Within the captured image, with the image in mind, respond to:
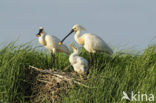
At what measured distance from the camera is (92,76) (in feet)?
33.2

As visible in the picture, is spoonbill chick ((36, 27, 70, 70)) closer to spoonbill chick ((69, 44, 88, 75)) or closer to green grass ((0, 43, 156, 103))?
green grass ((0, 43, 156, 103))

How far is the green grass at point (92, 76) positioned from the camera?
10.0 metres

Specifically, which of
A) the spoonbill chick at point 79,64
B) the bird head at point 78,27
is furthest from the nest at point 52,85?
the bird head at point 78,27

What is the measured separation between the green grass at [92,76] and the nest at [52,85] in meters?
0.26

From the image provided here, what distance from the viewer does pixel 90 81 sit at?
1005cm


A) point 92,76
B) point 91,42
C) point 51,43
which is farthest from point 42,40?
point 92,76

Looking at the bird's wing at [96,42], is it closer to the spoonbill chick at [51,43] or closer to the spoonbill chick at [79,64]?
the spoonbill chick at [51,43]

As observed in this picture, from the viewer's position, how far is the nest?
10.4 meters

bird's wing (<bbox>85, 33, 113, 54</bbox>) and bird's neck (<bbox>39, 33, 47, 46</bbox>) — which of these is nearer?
bird's wing (<bbox>85, 33, 113, 54</bbox>)

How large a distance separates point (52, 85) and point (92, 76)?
4.58ft

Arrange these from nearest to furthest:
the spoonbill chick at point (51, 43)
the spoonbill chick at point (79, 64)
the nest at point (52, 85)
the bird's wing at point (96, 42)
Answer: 1. the nest at point (52, 85)
2. the spoonbill chick at point (79, 64)
3. the bird's wing at point (96, 42)
4. the spoonbill chick at point (51, 43)

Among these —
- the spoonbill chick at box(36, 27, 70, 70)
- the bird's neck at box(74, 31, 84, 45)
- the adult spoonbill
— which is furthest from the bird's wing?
the spoonbill chick at box(36, 27, 70, 70)

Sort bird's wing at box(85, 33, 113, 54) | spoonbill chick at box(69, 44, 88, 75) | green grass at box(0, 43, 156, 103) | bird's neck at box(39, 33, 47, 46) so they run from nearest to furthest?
green grass at box(0, 43, 156, 103), spoonbill chick at box(69, 44, 88, 75), bird's wing at box(85, 33, 113, 54), bird's neck at box(39, 33, 47, 46)

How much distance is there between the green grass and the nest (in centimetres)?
26
